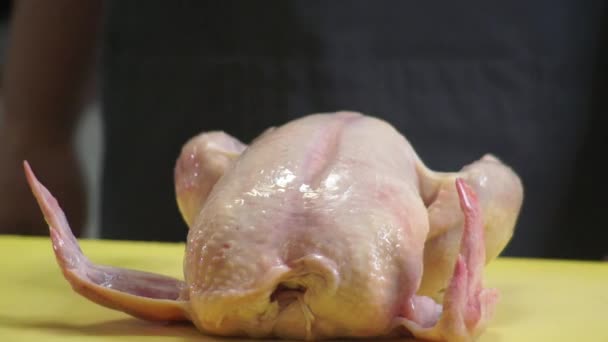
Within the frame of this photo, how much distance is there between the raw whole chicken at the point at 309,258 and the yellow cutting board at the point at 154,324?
0.11 ft

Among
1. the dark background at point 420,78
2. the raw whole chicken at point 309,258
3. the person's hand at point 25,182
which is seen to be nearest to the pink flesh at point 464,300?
the raw whole chicken at point 309,258

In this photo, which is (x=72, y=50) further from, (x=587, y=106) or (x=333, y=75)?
(x=587, y=106)

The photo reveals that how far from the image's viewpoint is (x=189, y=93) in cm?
166

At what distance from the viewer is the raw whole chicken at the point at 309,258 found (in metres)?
0.68

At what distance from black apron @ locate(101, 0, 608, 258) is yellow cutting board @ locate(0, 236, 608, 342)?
1.63 ft

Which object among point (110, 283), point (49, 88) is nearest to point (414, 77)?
point (49, 88)

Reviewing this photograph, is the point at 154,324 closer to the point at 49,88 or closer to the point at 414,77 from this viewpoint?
the point at 414,77

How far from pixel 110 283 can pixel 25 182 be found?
38.9 inches

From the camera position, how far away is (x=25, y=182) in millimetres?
1688

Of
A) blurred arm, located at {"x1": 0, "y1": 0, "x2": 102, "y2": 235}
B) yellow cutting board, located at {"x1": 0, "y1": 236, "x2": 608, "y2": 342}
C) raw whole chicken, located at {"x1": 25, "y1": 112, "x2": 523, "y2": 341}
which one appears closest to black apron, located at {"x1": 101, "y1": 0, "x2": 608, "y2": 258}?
blurred arm, located at {"x1": 0, "y1": 0, "x2": 102, "y2": 235}

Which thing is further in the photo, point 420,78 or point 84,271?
point 420,78

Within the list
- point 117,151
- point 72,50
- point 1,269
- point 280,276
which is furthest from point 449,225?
point 72,50

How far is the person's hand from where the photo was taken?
167 centimetres

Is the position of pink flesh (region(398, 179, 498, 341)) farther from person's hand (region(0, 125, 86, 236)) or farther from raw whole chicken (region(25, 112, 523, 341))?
person's hand (region(0, 125, 86, 236))
